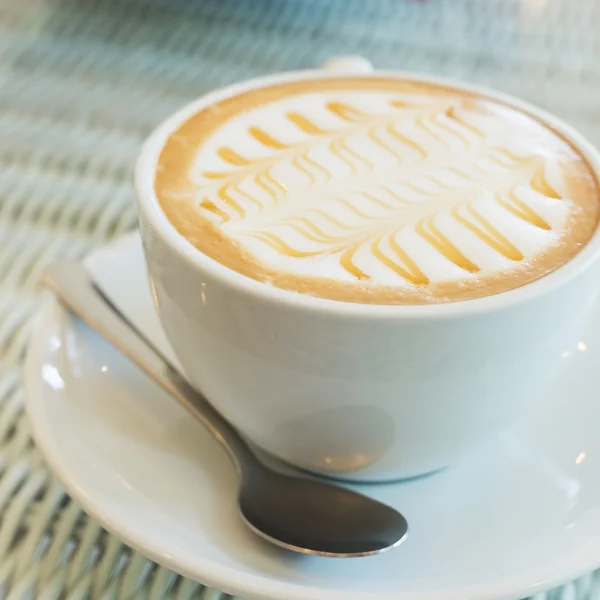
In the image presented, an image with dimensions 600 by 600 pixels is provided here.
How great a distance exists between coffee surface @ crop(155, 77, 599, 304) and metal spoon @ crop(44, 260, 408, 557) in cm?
16

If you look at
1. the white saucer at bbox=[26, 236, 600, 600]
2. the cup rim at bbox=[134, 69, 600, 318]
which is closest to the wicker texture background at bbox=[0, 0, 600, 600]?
the white saucer at bbox=[26, 236, 600, 600]

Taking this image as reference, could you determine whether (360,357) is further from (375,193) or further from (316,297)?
(375,193)

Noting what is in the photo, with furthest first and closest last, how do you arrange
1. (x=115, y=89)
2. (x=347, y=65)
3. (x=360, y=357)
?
(x=115, y=89)
(x=347, y=65)
(x=360, y=357)

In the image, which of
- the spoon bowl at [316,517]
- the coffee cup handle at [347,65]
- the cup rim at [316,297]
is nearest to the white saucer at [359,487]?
the spoon bowl at [316,517]

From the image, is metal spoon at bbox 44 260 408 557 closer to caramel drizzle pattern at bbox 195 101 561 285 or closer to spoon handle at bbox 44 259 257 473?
spoon handle at bbox 44 259 257 473

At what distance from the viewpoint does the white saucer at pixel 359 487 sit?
18.2 inches

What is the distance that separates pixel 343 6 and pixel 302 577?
1333 millimetres

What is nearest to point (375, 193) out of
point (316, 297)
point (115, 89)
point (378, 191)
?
point (378, 191)

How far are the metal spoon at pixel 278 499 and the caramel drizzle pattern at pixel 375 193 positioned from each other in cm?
16

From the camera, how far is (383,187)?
0.59m

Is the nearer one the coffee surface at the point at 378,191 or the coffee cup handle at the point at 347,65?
the coffee surface at the point at 378,191

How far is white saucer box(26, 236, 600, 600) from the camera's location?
0.46 meters

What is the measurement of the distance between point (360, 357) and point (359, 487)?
16 cm

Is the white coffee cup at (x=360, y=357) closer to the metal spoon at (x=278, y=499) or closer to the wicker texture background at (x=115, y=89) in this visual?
the metal spoon at (x=278, y=499)
